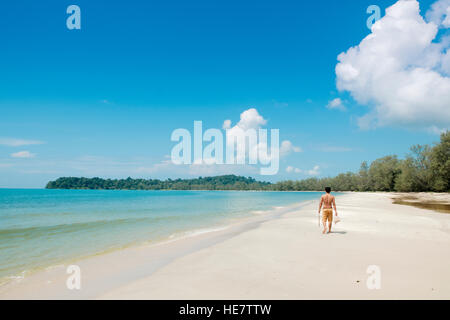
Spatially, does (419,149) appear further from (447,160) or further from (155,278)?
(155,278)

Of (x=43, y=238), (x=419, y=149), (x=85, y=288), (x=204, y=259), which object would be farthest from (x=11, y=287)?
(x=419, y=149)

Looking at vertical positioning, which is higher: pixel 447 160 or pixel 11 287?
pixel 447 160

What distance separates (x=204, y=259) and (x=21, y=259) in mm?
7473

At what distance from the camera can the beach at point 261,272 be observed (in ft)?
17.3

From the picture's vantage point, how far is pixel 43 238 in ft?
44.7

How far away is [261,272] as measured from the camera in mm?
6477

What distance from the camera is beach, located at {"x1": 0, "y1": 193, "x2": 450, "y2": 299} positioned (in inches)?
207

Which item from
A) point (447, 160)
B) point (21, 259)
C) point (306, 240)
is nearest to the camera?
point (21, 259)

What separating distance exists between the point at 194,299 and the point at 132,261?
429 cm

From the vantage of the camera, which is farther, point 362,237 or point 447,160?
point 447,160

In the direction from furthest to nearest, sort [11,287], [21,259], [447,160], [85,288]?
[447,160] < [21,259] < [11,287] < [85,288]

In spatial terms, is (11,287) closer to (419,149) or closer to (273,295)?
(273,295)
